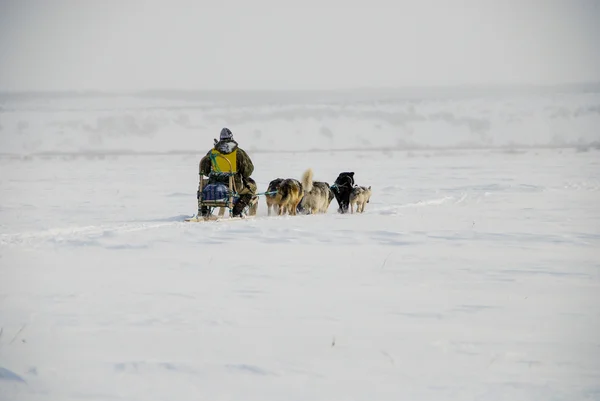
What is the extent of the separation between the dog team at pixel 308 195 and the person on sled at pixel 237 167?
423 millimetres

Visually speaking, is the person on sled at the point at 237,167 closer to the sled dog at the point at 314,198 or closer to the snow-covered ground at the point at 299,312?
the snow-covered ground at the point at 299,312

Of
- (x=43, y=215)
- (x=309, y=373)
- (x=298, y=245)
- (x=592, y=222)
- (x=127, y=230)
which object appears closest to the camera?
(x=309, y=373)

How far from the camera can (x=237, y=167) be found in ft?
36.2

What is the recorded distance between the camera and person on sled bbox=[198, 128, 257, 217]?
10930 mm

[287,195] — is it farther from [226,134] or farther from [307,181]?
[226,134]

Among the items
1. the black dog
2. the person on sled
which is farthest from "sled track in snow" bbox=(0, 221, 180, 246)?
the black dog

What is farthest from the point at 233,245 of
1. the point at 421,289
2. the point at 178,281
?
the point at 421,289

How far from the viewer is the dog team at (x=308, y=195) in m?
11.7

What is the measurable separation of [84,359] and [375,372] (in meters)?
1.42

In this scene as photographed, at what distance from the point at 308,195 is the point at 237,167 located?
185cm

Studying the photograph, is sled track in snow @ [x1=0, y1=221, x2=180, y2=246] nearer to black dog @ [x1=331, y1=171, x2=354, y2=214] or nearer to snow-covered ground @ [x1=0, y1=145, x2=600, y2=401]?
snow-covered ground @ [x1=0, y1=145, x2=600, y2=401]

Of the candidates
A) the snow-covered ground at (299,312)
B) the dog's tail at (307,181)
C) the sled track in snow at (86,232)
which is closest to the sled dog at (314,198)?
the dog's tail at (307,181)

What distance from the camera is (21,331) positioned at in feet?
13.9

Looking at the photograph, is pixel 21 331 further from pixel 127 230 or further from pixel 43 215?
pixel 43 215
